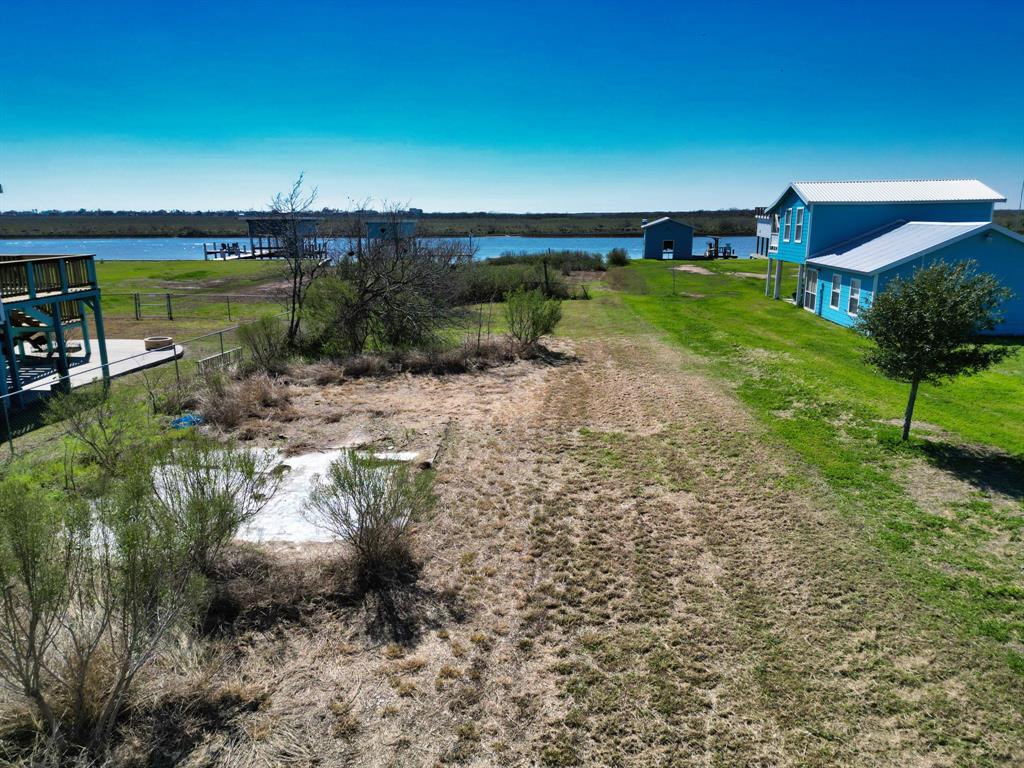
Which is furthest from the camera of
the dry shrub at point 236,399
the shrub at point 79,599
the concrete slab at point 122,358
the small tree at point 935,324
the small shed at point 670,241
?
the small shed at point 670,241

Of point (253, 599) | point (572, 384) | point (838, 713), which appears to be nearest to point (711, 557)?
point (838, 713)

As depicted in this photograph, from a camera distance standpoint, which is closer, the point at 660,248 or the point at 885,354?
the point at 885,354

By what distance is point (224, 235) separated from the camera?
13438cm

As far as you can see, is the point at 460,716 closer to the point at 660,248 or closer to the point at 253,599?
the point at 253,599

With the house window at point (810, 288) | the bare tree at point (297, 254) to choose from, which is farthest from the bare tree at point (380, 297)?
the house window at point (810, 288)

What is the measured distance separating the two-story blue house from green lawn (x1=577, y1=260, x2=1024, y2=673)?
104 inches

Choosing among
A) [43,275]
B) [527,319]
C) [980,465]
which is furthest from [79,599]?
[527,319]

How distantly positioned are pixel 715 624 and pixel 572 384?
957 centimetres

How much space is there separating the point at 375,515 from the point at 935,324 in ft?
28.0

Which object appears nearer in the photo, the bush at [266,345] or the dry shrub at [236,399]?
the dry shrub at [236,399]

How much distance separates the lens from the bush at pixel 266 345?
15.4 m

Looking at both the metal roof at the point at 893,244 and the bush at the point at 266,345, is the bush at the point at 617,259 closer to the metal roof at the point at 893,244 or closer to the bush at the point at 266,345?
the metal roof at the point at 893,244

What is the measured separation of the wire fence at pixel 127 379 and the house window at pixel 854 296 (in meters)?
19.7

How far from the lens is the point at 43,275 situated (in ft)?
51.6
